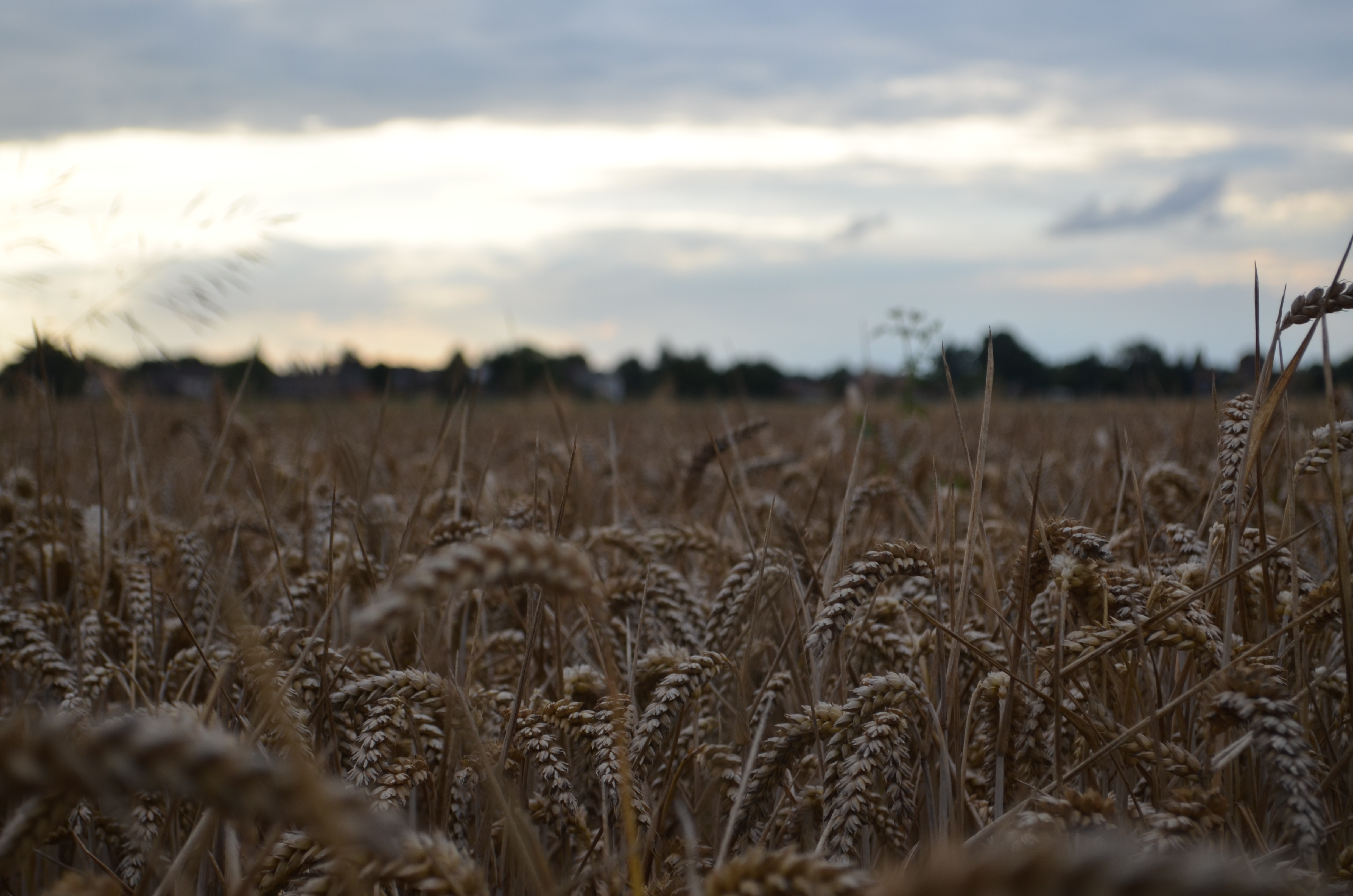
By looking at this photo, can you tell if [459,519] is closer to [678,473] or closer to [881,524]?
[678,473]

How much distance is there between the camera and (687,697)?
1.06m

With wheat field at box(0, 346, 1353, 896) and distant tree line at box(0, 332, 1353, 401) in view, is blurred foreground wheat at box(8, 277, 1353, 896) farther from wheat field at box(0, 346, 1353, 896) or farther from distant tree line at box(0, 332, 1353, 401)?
distant tree line at box(0, 332, 1353, 401)

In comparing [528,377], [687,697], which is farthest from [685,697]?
[528,377]

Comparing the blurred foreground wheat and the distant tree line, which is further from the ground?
the distant tree line

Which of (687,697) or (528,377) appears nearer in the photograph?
(687,697)

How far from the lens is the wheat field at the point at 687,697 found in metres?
0.59

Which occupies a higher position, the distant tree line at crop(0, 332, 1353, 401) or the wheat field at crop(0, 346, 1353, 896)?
the distant tree line at crop(0, 332, 1353, 401)

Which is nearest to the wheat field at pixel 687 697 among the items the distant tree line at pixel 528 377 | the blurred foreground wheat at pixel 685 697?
the blurred foreground wheat at pixel 685 697

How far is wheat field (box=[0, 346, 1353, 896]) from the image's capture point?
0.59 meters

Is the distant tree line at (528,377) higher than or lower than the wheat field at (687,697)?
higher

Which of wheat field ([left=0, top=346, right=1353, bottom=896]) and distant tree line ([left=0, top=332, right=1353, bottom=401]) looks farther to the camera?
distant tree line ([left=0, top=332, right=1353, bottom=401])

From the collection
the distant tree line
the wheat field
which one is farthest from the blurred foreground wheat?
the distant tree line

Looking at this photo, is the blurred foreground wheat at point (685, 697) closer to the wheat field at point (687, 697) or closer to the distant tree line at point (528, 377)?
the wheat field at point (687, 697)

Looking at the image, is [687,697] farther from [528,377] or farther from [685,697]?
[528,377]
